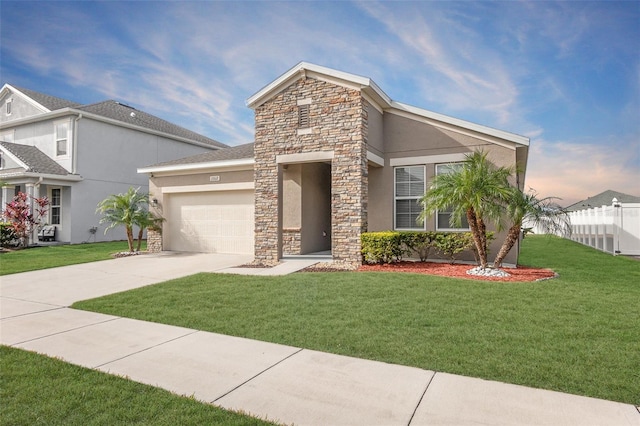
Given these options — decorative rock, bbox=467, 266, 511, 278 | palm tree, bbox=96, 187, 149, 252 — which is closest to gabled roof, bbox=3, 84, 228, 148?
palm tree, bbox=96, 187, 149, 252

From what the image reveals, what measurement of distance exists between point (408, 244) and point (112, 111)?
790 inches

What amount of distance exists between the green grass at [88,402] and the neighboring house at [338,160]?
25.8ft

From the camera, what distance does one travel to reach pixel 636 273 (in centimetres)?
991

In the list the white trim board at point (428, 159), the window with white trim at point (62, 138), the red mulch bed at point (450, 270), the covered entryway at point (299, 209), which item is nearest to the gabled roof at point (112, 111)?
the window with white trim at point (62, 138)

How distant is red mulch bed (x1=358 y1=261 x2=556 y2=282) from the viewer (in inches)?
348

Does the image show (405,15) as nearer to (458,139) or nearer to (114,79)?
(458,139)

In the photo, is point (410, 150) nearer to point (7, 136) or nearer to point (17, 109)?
point (17, 109)

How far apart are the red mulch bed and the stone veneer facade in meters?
1.00

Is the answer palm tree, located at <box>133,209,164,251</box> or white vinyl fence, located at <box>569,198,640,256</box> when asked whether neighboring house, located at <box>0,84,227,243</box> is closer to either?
palm tree, located at <box>133,209,164,251</box>

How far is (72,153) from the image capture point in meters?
19.5

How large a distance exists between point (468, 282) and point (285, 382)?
5.74m

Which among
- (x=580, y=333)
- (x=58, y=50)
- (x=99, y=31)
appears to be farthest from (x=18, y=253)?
(x=580, y=333)

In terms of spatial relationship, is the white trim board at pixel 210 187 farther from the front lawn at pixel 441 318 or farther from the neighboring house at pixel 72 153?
the neighboring house at pixel 72 153

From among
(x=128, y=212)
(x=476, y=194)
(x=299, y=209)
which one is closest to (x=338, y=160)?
(x=299, y=209)
